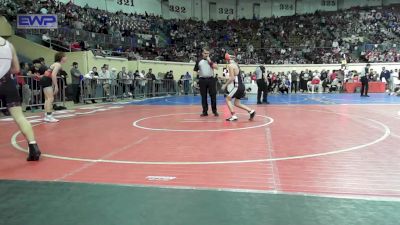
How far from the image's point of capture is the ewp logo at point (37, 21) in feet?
63.3

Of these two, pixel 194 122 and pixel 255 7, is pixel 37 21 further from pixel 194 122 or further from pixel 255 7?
pixel 255 7

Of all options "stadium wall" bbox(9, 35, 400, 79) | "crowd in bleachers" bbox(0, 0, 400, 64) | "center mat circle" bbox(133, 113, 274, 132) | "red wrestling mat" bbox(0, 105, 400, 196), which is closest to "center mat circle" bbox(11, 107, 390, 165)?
"red wrestling mat" bbox(0, 105, 400, 196)

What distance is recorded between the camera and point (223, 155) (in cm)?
578

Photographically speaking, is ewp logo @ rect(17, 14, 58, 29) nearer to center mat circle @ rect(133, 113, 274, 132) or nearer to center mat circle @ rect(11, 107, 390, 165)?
center mat circle @ rect(133, 113, 274, 132)

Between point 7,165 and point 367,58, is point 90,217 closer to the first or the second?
point 7,165

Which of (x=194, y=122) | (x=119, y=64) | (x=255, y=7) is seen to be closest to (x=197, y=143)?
(x=194, y=122)

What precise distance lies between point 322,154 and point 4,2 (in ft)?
75.7

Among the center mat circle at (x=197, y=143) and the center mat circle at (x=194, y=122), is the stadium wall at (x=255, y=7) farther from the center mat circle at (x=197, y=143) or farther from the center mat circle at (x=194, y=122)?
the center mat circle at (x=197, y=143)

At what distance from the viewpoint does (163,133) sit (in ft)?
26.3

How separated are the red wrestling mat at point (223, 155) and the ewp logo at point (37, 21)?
11.1 metres

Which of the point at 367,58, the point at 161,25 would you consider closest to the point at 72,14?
the point at 161,25

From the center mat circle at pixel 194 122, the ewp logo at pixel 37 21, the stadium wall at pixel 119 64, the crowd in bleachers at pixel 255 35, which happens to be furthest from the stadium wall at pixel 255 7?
the center mat circle at pixel 194 122

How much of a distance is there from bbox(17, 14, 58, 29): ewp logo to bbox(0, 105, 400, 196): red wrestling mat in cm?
1107

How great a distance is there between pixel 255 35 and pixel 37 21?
27.2 m
